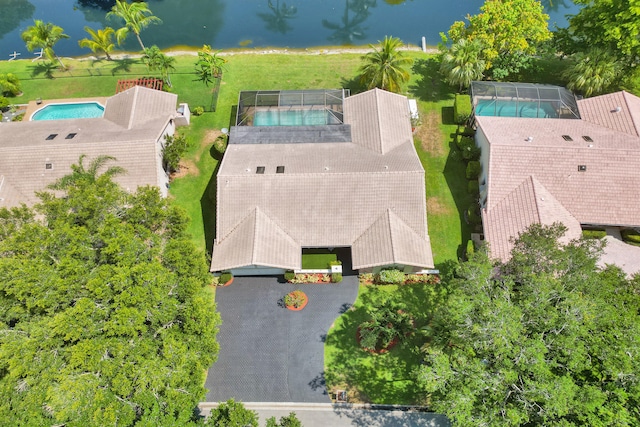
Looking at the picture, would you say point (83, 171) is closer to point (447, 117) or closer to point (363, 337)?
point (363, 337)

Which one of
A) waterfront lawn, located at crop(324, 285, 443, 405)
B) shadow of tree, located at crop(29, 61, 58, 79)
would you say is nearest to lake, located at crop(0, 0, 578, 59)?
shadow of tree, located at crop(29, 61, 58, 79)

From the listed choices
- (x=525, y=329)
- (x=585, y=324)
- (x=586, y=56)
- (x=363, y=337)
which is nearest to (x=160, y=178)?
(x=363, y=337)

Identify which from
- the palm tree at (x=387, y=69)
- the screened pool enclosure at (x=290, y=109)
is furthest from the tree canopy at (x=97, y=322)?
the palm tree at (x=387, y=69)

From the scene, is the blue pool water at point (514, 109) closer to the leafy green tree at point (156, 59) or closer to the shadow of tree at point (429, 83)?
the shadow of tree at point (429, 83)

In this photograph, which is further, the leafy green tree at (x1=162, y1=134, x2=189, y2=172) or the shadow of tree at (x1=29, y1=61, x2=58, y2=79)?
the shadow of tree at (x1=29, y1=61, x2=58, y2=79)

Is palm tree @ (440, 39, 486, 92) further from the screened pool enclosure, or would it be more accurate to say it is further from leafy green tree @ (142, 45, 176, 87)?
leafy green tree @ (142, 45, 176, 87)

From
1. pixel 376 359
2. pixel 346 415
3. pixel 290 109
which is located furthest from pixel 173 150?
pixel 346 415
